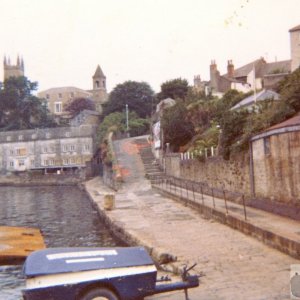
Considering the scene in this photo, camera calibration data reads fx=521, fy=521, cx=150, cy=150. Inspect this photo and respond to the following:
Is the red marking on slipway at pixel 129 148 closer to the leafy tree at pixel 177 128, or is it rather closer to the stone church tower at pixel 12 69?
the leafy tree at pixel 177 128

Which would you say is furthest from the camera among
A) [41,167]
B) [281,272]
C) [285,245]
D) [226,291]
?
[41,167]

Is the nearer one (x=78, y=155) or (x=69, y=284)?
(x=69, y=284)

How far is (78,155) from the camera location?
324ft

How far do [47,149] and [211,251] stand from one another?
87436 mm

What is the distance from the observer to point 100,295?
948cm

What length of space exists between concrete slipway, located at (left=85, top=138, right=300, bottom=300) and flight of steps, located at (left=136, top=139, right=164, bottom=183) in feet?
54.2

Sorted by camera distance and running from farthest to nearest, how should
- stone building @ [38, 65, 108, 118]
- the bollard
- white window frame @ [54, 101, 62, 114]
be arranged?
white window frame @ [54, 101, 62, 114] → stone building @ [38, 65, 108, 118] → the bollard

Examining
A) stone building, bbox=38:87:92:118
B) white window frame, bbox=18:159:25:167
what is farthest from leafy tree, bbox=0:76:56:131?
stone building, bbox=38:87:92:118

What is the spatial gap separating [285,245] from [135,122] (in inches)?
3184

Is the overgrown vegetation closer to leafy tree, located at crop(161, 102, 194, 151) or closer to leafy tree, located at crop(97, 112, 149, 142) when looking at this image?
leafy tree, located at crop(161, 102, 194, 151)

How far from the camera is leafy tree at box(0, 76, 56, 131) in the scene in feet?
371

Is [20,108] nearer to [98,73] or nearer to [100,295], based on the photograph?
[98,73]

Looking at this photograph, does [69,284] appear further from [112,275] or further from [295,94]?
[295,94]

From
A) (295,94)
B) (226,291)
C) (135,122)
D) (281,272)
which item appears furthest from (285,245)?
(135,122)
